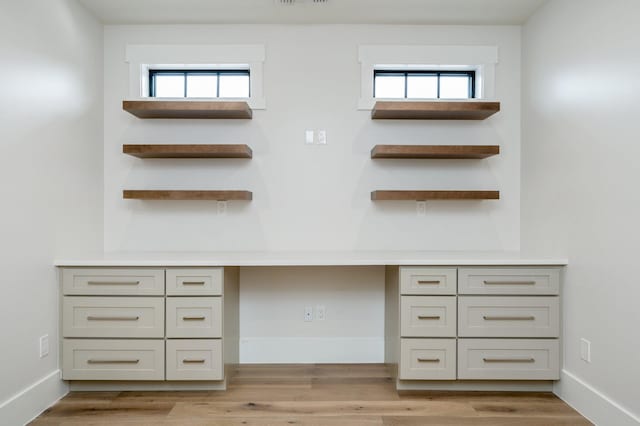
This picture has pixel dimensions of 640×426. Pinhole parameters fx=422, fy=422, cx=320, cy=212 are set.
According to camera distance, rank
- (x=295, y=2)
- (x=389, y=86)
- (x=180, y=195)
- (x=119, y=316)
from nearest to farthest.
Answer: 1. (x=119, y=316)
2. (x=295, y=2)
3. (x=180, y=195)
4. (x=389, y=86)

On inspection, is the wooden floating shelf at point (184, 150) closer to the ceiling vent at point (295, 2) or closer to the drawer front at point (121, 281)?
the drawer front at point (121, 281)

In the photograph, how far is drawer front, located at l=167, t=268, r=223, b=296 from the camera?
2605mm

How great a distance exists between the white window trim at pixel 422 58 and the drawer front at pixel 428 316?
1.49 meters

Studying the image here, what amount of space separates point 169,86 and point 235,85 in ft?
1.73

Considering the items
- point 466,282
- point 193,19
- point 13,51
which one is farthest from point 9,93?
point 466,282

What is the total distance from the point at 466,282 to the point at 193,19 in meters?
2.66

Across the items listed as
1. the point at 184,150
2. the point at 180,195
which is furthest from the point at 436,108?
the point at 180,195

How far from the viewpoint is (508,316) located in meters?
2.61

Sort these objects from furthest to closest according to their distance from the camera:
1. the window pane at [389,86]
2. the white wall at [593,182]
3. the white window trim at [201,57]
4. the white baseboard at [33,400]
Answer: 1. the window pane at [389,86]
2. the white window trim at [201,57]
3. the white baseboard at [33,400]
4. the white wall at [593,182]

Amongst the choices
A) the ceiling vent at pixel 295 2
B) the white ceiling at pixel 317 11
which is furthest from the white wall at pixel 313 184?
the ceiling vent at pixel 295 2

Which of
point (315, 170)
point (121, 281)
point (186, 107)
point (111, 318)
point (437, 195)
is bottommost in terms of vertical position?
point (111, 318)

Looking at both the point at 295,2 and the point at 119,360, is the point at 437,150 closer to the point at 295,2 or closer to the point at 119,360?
the point at 295,2

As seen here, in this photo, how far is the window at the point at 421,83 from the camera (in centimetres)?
332

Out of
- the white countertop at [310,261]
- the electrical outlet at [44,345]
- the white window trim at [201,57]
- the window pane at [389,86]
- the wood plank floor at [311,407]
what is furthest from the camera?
the window pane at [389,86]
